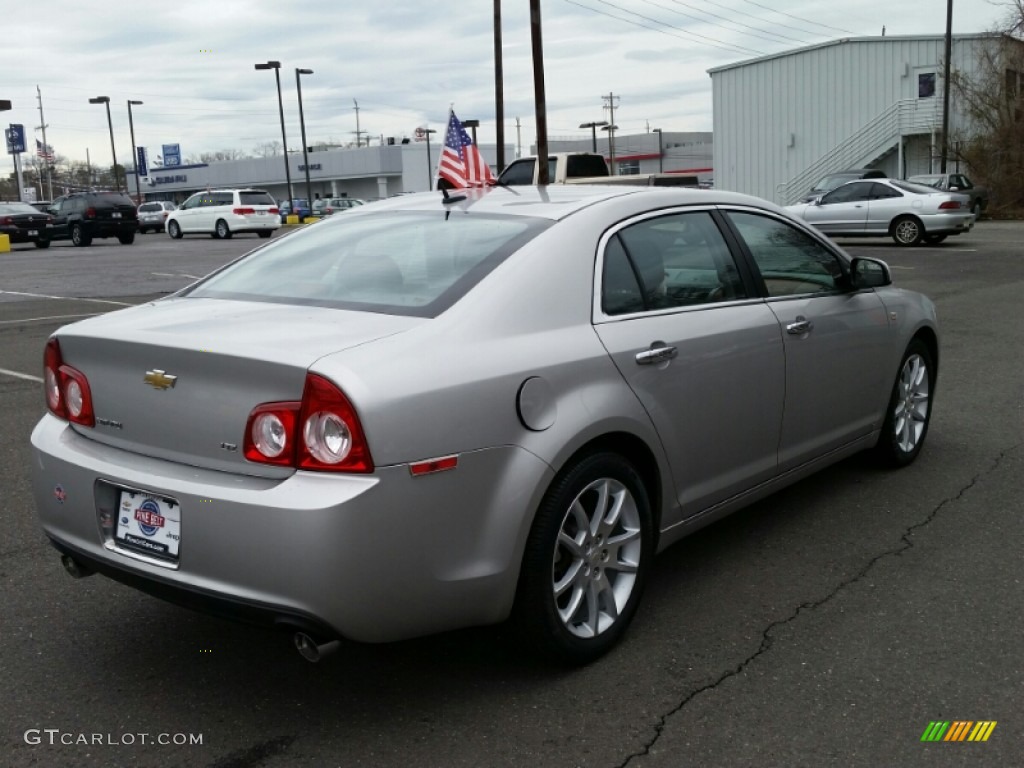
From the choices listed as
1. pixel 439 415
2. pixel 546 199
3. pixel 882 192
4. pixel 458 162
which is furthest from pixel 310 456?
pixel 882 192

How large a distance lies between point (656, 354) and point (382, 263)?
1.01 metres

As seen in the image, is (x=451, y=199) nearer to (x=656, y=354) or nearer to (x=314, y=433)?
(x=656, y=354)

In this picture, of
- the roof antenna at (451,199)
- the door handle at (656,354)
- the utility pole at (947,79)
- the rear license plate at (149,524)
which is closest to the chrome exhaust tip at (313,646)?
the rear license plate at (149,524)

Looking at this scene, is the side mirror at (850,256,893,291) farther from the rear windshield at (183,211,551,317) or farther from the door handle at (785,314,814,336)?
the rear windshield at (183,211,551,317)

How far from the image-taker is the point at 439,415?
2879 millimetres

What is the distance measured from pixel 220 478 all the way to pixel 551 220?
146 centimetres

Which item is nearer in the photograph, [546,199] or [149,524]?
[149,524]

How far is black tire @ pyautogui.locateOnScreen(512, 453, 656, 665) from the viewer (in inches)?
124

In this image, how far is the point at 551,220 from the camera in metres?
3.67

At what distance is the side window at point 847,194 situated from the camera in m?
23.2

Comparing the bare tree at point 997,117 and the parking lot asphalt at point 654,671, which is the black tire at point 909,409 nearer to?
the parking lot asphalt at point 654,671

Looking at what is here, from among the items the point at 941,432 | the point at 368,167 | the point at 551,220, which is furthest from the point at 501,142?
the point at 368,167

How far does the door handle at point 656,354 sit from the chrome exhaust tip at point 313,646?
138cm

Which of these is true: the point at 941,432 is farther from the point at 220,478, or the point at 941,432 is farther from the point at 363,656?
the point at 220,478
